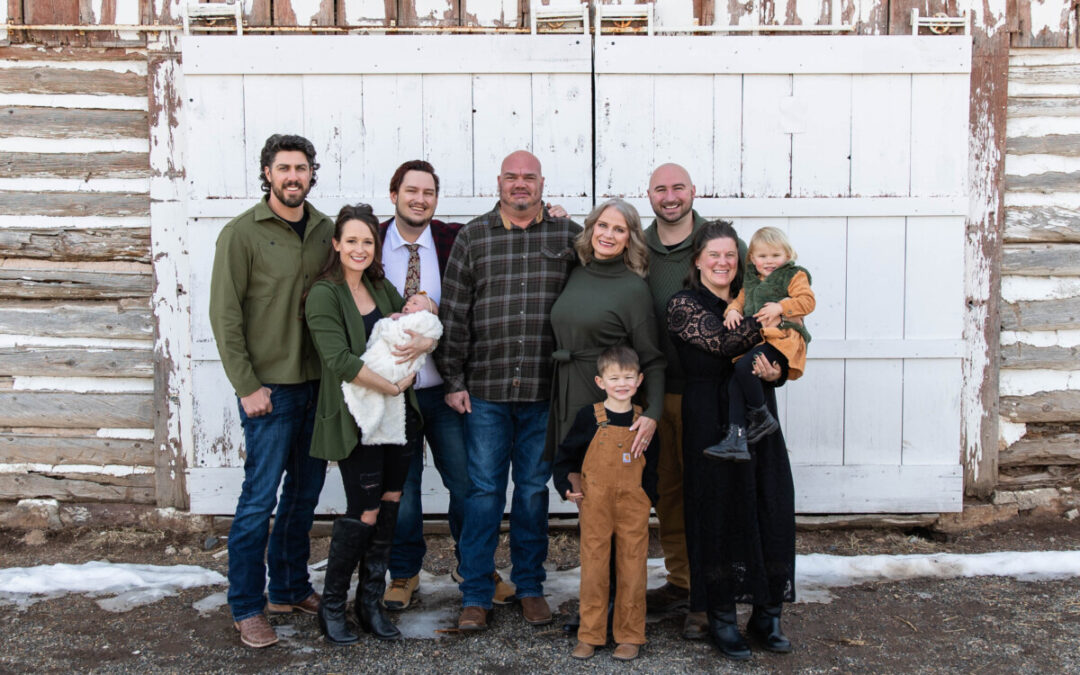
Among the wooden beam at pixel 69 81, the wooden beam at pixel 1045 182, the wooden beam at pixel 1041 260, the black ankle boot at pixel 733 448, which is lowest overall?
the black ankle boot at pixel 733 448

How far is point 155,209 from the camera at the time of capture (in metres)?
4.17

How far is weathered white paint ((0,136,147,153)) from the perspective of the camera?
13.8 ft

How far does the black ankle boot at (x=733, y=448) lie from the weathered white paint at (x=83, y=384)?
285 cm

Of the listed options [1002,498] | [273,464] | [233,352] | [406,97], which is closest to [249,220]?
[233,352]

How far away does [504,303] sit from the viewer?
10.8 ft

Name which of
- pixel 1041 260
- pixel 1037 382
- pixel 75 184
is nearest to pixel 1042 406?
pixel 1037 382

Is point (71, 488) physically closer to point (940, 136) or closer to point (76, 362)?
point (76, 362)

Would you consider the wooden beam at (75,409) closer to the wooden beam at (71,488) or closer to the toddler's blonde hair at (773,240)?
the wooden beam at (71,488)

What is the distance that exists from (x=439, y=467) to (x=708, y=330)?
50.0 inches

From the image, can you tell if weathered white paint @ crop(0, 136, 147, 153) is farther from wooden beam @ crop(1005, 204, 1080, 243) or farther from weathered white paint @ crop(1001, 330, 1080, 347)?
weathered white paint @ crop(1001, 330, 1080, 347)

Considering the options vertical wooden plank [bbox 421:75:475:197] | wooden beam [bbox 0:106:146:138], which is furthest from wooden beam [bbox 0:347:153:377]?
vertical wooden plank [bbox 421:75:475:197]

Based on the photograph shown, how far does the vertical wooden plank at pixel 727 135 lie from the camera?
4.09 m

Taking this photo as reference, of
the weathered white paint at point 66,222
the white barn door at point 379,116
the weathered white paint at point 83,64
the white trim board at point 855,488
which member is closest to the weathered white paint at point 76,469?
the white trim board at point 855,488

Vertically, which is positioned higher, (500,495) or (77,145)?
(77,145)
